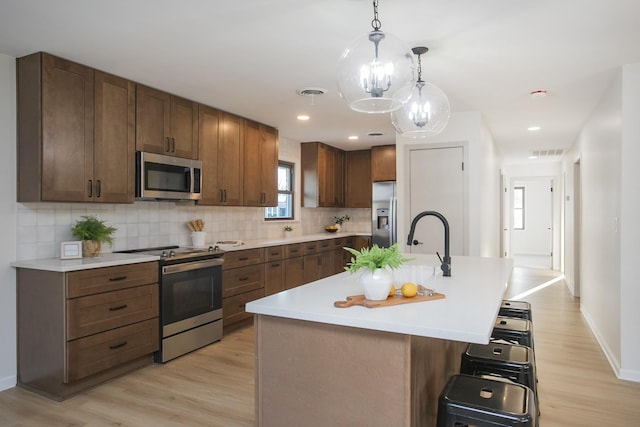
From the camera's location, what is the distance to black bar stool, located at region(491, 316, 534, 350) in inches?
97.3

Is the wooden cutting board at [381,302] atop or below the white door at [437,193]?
below

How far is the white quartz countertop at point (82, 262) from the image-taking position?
2.78 metres

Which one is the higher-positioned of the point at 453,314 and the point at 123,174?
the point at 123,174

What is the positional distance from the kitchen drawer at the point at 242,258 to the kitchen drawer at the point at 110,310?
896 millimetres

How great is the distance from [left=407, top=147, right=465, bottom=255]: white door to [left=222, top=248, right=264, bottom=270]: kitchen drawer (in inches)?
69.4

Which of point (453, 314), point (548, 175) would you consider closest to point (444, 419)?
point (453, 314)

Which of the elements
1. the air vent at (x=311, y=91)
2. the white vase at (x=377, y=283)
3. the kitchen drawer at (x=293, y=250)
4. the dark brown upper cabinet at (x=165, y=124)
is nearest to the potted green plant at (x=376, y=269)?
the white vase at (x=377, y=283)

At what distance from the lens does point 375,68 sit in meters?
1.77

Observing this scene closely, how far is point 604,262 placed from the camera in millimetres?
3869

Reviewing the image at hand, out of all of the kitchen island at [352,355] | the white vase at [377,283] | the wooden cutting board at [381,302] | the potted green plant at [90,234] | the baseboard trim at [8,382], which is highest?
the potted green plant at [90,234]

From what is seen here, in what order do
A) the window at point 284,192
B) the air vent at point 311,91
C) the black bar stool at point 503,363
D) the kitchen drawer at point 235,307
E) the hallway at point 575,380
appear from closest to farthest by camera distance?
the black bar stool at point 503,363 → the hallway at point 575,380 → the air vent at point 311,91 → the kitchen drawer at point 235,307 → the window at point 284,192

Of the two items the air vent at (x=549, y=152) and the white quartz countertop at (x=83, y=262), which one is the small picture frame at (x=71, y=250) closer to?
the white quartz countertop at (x=83, y=262)

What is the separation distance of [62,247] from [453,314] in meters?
2.86

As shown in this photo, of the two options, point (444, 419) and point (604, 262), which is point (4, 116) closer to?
point (444, 419)
